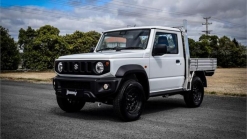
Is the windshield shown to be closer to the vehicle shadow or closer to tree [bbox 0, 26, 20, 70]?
the vehicle shadow

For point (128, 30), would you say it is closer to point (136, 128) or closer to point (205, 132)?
point (136, 128)

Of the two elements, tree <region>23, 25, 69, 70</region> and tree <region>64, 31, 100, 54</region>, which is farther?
tree <region>64, 31, 100, 54</region>

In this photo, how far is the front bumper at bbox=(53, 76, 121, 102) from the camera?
19.5ft

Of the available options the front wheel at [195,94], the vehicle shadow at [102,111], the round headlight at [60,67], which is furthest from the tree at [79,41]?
the round headlight at [60,67]

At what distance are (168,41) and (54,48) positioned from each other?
32230 mm

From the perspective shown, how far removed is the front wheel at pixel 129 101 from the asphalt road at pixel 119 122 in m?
0.19

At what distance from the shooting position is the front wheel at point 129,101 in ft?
19.8

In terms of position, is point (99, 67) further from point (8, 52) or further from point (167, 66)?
point (8, 52)

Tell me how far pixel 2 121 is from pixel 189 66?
4.97m

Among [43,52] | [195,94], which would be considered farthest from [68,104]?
[43,52]

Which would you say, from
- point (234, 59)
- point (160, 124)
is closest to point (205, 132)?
point (160, 124)

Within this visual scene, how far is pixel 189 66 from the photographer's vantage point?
8156mm

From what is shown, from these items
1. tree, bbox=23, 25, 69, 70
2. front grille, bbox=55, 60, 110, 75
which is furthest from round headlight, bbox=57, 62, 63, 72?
tree, bbox=23, 25, 69, 70

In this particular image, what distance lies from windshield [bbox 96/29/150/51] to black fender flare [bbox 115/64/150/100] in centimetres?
72
